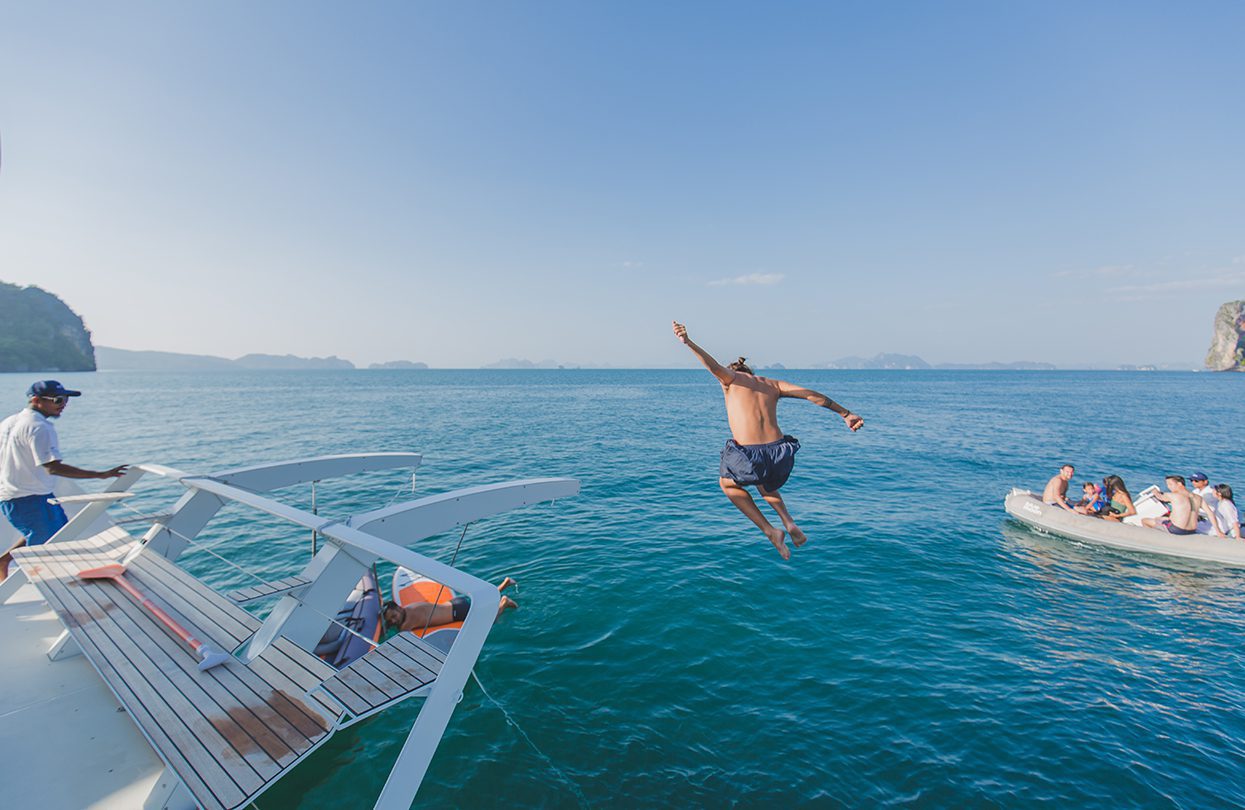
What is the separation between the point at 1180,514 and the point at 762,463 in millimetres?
15748

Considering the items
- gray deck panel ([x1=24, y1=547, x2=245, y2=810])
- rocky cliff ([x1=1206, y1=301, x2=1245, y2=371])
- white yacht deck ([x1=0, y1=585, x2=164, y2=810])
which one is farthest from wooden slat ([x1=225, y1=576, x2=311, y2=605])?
rocky cliff ([x1=1206, y1=301, x2=1245, y2=371])

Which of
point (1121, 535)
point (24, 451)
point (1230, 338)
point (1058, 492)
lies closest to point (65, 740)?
point (24, 451)

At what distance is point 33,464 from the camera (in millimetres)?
6488

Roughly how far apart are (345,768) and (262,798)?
0.83 metres

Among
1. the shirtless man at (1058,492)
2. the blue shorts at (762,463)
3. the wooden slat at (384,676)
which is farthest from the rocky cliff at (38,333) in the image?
the shirtless man at (1058,492)

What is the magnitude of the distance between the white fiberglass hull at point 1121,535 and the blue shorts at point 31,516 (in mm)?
22706

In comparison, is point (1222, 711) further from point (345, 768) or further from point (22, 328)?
point (22, 328)

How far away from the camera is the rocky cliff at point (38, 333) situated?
10962 centimetres

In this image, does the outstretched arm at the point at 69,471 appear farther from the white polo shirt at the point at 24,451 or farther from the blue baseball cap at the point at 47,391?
the blue baseball cap at the point at 47,391

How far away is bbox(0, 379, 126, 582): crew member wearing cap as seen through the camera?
6379 mm

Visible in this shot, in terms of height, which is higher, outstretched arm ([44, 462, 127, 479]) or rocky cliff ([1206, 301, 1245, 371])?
rocky cliff ([1206, 301, 1245, 371])

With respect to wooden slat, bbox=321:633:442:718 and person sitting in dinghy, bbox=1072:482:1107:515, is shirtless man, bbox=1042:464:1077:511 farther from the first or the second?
wooden slat, bbox=321:633:442:718

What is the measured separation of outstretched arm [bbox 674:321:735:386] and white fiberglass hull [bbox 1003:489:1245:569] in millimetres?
15317

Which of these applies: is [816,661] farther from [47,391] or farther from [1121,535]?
[1121,535]
